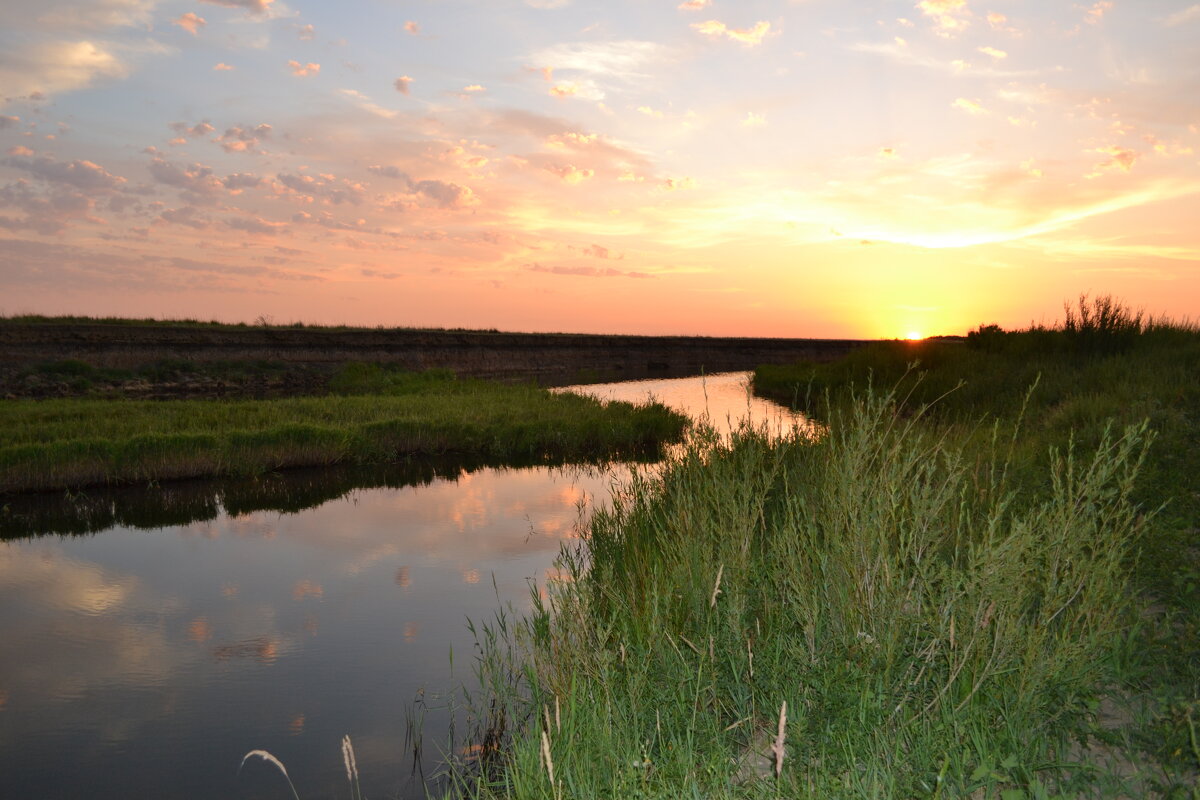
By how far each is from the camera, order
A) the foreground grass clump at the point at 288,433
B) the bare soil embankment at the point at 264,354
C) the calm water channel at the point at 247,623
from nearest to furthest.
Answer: the calm water channel at the point at 247,623 < the foreground grass clump at the point at 288,433 < the bare soil embankment at the point at 264,354

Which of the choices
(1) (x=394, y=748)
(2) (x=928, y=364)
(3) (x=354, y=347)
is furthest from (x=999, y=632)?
(3) (x=354, y=347)

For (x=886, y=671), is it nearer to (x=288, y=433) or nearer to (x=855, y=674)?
(x=855, y=674)

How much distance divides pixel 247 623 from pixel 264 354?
114 ft

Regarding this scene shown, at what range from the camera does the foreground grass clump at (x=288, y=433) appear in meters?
15.3

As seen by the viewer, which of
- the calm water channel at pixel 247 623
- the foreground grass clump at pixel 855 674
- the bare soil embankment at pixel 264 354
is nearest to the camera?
the foreground grass clump at pixel 855 674

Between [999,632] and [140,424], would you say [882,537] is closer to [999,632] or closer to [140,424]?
[999,632]

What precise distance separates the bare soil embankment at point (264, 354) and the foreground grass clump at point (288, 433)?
11004mm

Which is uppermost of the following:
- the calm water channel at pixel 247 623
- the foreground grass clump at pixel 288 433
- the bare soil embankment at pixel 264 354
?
the bare soil embankment at pixel 264 354

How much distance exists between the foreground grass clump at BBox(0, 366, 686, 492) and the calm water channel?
1038 millimetres

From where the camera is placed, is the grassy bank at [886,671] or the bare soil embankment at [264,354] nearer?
the grassy bank at [886,671]

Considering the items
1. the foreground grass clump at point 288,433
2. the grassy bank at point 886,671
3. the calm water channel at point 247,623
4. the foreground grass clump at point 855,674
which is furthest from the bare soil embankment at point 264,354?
the foreground grass clump at point 855,674

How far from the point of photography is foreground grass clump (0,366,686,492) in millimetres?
15320

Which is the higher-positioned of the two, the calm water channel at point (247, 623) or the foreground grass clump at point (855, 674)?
the foreground grass clump at point (855, 674)

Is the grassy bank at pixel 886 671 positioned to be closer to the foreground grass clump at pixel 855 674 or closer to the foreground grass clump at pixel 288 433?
the foreground grass clump at pixel 855 674
